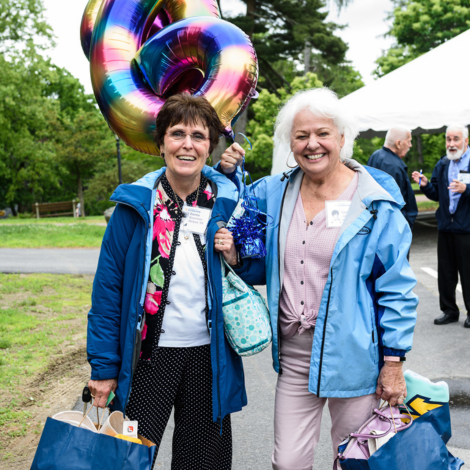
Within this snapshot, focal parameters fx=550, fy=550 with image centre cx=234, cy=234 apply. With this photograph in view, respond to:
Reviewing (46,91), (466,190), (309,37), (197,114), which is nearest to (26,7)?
(309,37)

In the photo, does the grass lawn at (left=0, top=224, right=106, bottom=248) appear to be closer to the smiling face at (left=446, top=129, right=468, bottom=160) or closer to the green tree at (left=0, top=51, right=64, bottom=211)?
the smiling face at (left=446, top=129, right=468, bottom=160)

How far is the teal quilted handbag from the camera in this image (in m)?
2.36

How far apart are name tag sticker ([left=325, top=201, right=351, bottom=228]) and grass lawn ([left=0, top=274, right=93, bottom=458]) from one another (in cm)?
245

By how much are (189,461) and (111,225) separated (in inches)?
43.6

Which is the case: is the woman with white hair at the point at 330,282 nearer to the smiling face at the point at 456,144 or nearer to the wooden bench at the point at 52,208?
the smiling face at the point at 456,144

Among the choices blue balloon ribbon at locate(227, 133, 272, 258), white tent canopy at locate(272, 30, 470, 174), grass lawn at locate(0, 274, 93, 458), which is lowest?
grass lawn at locate(0, 274, 93, 458)

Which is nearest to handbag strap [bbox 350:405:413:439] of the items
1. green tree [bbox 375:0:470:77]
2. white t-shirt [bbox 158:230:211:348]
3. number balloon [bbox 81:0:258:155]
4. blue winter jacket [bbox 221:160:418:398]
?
blue winter jacket [bbox 221:160:418:398]

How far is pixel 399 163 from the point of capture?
6.65 m

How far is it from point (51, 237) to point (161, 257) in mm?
14191

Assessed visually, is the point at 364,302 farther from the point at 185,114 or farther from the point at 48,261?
the point at 48,261

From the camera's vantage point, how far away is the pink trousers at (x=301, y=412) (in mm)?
2373

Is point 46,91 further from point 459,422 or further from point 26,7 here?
point 459,422

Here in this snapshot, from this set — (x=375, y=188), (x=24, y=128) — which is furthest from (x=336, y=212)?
(x=24, y=128)

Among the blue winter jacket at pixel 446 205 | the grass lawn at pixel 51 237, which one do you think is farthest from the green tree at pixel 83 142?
the blue winter jacket at pixel 446 205
